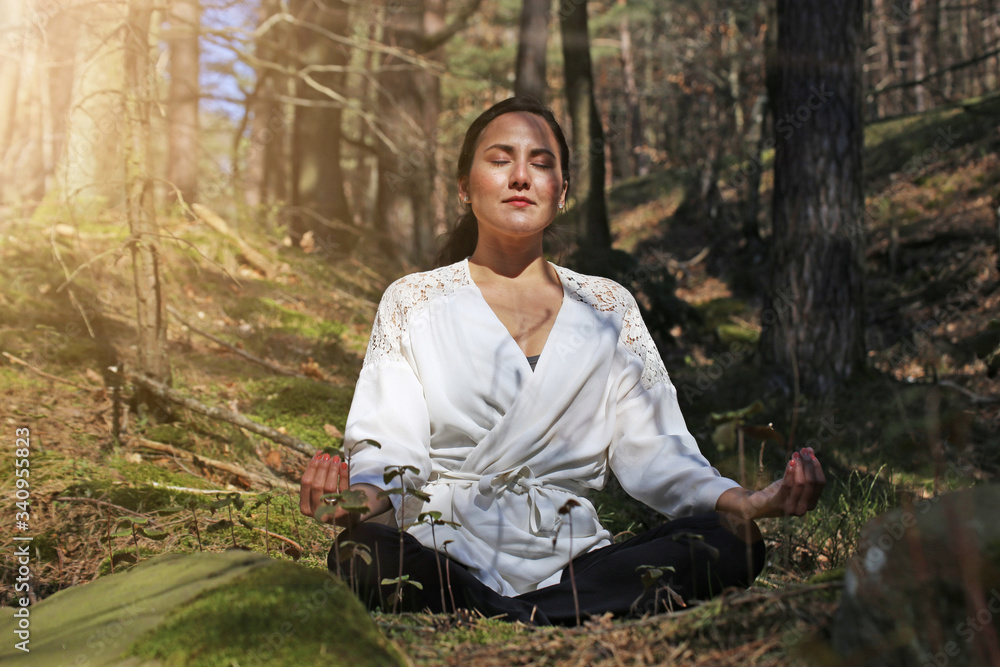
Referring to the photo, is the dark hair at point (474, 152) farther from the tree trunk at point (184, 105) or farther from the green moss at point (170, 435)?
the tree trunk at point (184, 105)

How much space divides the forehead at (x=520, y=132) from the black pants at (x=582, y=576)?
1463 mm

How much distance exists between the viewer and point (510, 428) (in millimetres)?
2471

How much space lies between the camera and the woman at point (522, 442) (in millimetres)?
2244

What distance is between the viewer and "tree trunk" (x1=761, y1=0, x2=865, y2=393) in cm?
517

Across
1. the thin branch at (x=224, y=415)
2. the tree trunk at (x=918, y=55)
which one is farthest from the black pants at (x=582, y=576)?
the tree trunk at (x=918, y=55)

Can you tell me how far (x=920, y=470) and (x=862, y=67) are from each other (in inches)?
110

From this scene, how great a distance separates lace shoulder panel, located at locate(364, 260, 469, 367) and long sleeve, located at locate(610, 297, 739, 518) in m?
0.69

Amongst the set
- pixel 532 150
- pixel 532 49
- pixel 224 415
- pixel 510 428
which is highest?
pixel 532 49

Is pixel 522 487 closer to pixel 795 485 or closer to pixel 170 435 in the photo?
pixel 795 485

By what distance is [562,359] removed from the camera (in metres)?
2.59

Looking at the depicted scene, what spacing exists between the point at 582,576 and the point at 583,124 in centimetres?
805

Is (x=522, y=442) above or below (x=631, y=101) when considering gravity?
below

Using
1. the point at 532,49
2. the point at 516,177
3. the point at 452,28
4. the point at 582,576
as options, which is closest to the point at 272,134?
the point at 452,28

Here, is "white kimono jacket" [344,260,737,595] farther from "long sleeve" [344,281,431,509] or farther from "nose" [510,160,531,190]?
"nose" [510,160,531,190]
